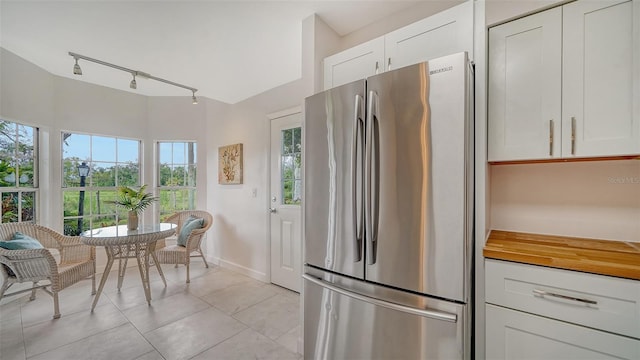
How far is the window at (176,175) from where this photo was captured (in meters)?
4.15

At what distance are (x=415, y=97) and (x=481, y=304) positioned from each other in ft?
3.52

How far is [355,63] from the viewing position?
171cm

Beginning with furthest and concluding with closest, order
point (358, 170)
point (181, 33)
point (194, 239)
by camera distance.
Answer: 1. point (194, 239)
2. point (181, 33)
3. point (358, 170)

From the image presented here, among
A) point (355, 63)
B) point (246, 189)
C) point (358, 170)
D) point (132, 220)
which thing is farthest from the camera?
point (246, 189)

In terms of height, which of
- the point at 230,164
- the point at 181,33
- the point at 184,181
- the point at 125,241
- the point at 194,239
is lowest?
the point at 194,239

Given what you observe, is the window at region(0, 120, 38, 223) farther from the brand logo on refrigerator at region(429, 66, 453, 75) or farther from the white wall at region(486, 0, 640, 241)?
the white wall at region(486, 0, 640, 241)

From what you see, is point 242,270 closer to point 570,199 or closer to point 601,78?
point 570,199

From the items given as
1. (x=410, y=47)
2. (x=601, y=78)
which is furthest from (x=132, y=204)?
(x=601, y=78)

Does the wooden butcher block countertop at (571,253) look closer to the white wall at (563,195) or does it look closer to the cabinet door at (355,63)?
the white wall at (563,195)

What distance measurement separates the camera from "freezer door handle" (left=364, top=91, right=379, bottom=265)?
4.16 ft

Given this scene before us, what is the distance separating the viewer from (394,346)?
1.20 metres

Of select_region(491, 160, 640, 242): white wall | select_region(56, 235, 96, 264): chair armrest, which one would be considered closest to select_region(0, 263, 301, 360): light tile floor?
select_region(56, 235, 96, 264): chair armrest

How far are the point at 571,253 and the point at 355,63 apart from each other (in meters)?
1.57

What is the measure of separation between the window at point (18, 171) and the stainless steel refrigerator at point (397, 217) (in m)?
3.55
